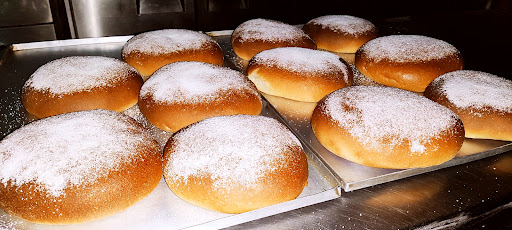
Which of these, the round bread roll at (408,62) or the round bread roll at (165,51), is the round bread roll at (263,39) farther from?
the round bread roll at (408,62)

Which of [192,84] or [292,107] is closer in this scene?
[192,84]

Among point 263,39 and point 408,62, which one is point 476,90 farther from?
point 263,39

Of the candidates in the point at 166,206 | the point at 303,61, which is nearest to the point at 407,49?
the point at 303,61

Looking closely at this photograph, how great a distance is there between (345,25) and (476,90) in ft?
3.07

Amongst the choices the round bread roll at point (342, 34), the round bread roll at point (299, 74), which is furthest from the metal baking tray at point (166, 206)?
the round bread roll at point (342, 34)

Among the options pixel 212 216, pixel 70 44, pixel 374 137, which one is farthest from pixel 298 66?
pixel 70 44

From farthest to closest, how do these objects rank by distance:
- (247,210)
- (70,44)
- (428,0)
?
1. (428,0)
2. (70,44)
3. (247,210)

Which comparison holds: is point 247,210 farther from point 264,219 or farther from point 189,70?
point 189,70

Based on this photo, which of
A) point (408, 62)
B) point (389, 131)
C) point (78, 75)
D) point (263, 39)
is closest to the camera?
point (389, 131)

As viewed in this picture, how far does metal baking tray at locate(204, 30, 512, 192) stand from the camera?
1110mm

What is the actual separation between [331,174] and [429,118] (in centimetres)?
39

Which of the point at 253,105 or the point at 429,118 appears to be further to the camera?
the point at 253,105

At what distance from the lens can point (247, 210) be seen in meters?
0.98

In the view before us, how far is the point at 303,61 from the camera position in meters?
1.67
